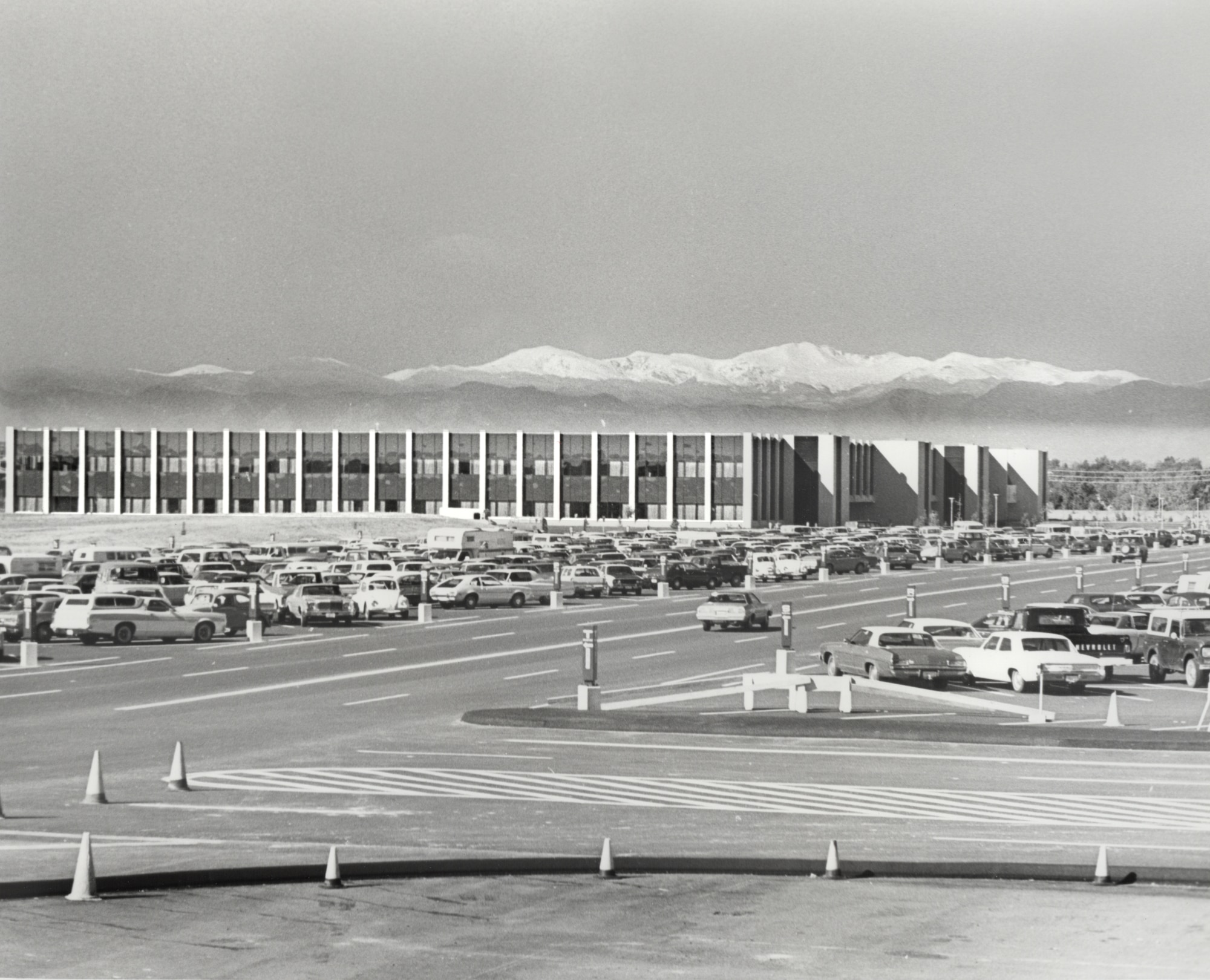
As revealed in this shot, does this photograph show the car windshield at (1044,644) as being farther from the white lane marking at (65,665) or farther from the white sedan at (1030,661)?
the white lane marking at (65,665)

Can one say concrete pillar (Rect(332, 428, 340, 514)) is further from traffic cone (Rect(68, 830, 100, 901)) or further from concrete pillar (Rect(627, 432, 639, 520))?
traffic cone (Rect(68, 830, 100, 901))

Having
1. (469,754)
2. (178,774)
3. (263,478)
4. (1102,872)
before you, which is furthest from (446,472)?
(1102,872)

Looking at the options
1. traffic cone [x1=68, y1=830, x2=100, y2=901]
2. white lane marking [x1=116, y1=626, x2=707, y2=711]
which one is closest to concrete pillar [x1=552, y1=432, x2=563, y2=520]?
white lane marking [x1=116, y1=626, x2=707, y2=711]

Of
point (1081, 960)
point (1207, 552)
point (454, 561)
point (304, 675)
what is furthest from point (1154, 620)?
point (1207, 552)

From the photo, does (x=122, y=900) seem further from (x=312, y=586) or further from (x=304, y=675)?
(x=312, y=586)

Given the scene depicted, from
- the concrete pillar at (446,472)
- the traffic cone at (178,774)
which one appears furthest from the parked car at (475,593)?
the concrete pillar at (446,472)
